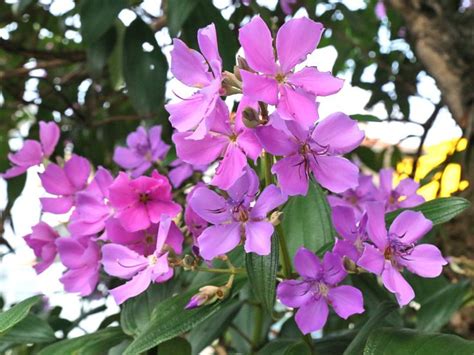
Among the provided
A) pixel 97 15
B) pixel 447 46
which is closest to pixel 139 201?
pixel 97 15

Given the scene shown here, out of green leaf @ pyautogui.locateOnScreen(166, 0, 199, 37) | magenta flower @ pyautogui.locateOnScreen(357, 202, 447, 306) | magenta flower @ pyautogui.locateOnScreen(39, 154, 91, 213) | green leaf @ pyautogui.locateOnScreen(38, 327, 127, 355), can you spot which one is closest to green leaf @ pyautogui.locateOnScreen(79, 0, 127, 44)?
green leaf @ pyautogui.locateOnScreen(166, 0, 199, 37)

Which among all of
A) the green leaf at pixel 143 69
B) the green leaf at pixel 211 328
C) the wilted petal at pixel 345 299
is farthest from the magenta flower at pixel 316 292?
the green leaf at pixel 143 69

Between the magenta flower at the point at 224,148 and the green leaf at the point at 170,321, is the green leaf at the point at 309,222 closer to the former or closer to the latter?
the green leaf at the point at 170,321

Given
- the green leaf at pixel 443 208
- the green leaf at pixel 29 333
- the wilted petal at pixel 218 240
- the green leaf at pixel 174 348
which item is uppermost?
the wilted petal at pixel 218 240

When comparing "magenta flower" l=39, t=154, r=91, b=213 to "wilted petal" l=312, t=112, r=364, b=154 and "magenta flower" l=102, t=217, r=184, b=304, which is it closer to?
"magenta flower" l=102, t=217, r=184, b=304

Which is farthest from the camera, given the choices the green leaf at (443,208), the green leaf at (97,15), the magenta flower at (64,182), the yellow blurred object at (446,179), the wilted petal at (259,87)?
the yellow blurred object at (446,179)
